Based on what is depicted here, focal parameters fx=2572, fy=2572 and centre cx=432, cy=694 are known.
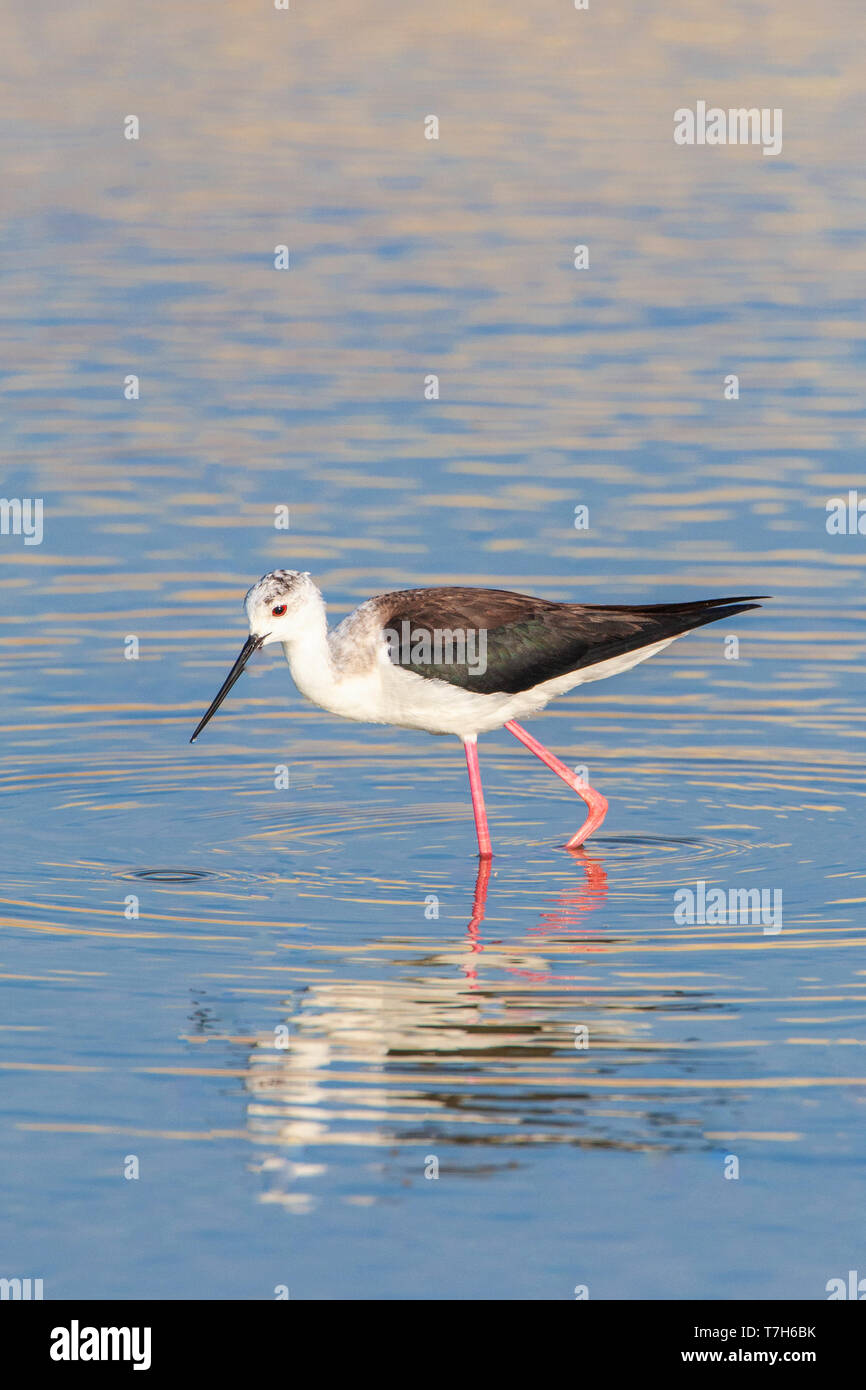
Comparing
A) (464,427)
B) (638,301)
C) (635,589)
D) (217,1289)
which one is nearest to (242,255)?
(638,301)

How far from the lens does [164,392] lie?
67.8 ft

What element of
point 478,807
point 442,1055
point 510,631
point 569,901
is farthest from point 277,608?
point 442,1055

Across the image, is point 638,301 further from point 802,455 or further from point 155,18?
point 155,18

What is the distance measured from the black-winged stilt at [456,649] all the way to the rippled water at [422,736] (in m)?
0.60

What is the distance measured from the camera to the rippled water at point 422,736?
Result: 27.2 feet

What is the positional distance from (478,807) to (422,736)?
2.50 meters

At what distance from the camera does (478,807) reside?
39.5 feet
